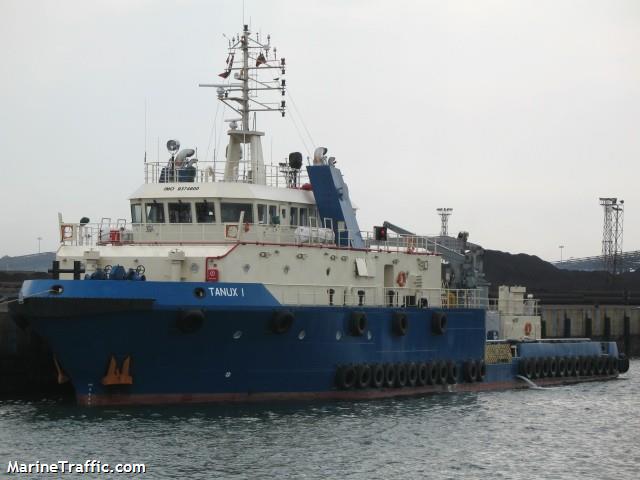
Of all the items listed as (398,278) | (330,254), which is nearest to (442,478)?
(330,254)

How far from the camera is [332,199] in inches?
1276

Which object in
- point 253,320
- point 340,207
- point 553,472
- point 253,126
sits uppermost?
point 253,126

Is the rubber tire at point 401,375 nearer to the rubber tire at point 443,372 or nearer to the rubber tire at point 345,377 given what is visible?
the rubber tire at point 443,372

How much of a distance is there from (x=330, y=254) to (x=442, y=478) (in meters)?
9.98

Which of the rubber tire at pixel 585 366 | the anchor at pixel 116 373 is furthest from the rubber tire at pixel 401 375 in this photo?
the rubber tire at pixel 585 366

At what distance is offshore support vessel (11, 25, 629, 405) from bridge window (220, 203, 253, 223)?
0.10 feet

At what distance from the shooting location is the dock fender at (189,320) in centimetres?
2656

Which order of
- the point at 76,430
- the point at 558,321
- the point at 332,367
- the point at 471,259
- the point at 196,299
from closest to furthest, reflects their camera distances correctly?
the point at 76,430, the point at 196,299, the point at 332,367, the point at 471,259, the point at 558,321

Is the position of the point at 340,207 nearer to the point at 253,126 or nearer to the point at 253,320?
the point at 253,126

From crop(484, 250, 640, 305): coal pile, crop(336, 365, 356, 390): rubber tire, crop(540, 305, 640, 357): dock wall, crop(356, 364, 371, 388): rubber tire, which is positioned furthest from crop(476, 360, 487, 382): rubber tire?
crop(484, 250, 640, 305): coal pile

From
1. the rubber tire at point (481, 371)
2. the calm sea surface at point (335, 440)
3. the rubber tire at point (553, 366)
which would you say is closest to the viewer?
the calm sea surface at point (335, 440)

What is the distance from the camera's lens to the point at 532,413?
30.5 meters

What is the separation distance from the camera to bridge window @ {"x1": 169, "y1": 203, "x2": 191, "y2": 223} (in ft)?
100

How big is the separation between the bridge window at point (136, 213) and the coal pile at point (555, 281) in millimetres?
33366
